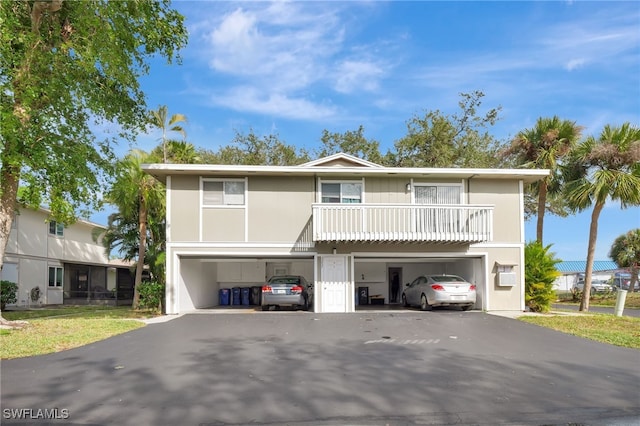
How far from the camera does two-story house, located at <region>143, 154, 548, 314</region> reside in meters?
16.4

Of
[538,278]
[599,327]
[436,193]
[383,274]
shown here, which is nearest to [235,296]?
[383,274]

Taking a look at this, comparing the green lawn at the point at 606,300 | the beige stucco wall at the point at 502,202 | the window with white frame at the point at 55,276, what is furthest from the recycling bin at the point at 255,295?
the green lawn at the point at 606,300

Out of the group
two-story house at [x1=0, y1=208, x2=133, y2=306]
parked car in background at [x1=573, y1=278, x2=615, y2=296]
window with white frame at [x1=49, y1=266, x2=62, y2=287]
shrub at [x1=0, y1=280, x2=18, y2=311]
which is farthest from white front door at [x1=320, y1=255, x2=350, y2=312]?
parked car in background at [x1=573, y1=278, x2=615, y2=296]

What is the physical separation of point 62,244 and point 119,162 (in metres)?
13.4

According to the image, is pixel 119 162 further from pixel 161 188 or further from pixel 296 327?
pixel 296 327

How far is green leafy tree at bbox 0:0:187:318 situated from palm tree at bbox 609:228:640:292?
29056 mm

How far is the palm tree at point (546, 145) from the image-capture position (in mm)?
19203

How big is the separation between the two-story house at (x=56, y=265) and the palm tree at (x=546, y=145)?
61.3 ft

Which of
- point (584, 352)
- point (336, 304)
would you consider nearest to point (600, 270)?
point (336, 304)

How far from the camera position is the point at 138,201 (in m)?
18.0

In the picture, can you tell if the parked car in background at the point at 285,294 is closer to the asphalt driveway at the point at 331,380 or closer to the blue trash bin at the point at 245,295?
the blue trash bin at the point at 245,295

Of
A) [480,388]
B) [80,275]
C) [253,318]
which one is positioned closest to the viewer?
[480,388]

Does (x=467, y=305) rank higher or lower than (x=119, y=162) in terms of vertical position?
lower

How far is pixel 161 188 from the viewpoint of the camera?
1800 cm
